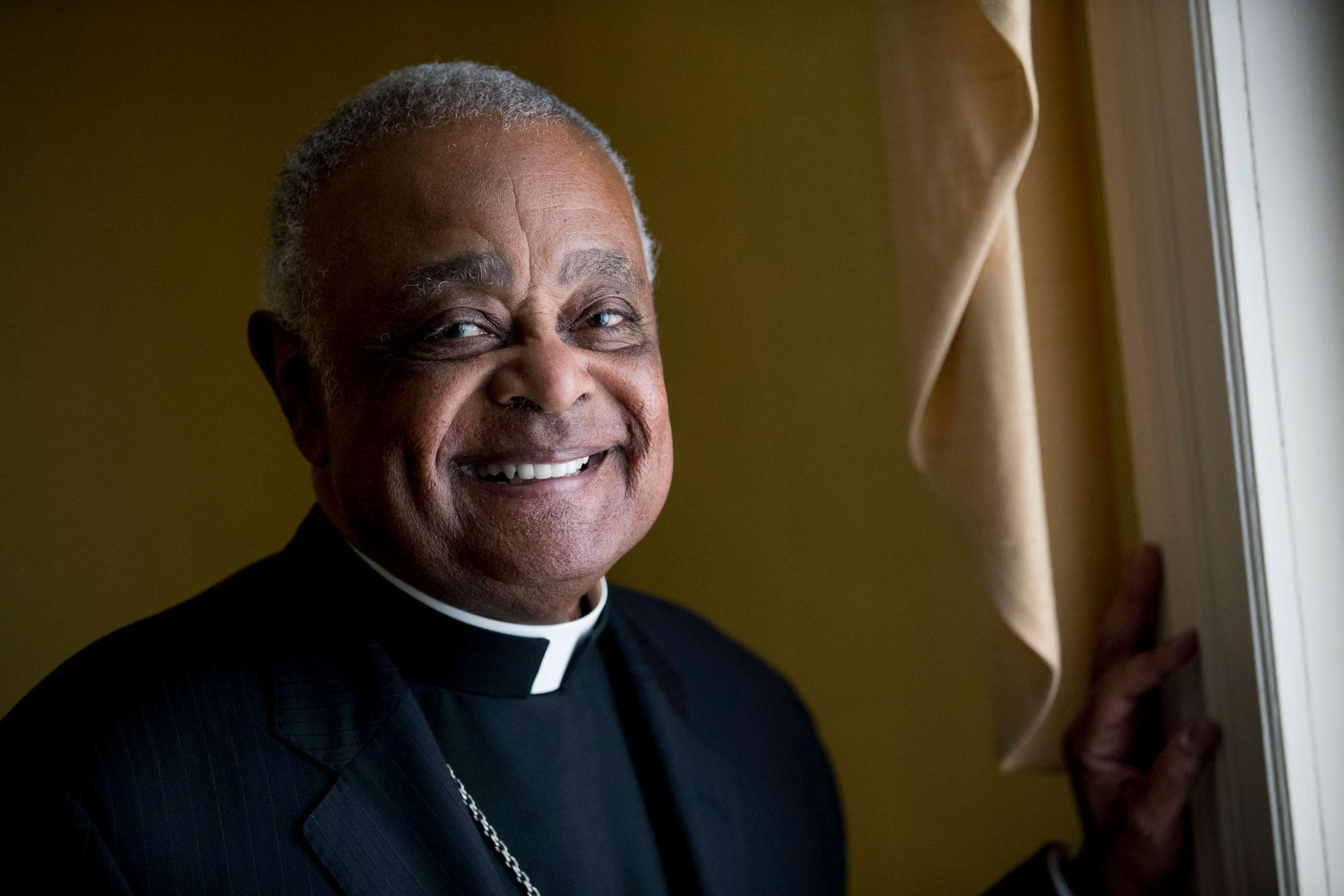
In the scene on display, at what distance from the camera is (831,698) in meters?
2.04

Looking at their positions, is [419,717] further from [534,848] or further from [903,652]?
[903,652]

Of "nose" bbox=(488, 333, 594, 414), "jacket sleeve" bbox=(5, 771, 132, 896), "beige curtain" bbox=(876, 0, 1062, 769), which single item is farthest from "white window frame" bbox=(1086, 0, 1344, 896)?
"jacket sleeve" bbox=(5, 771, 132, 896)

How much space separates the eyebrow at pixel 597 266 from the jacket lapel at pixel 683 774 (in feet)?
1.62

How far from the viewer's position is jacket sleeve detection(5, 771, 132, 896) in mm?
978

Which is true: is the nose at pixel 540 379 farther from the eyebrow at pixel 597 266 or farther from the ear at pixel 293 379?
the ear at pixel 293 379

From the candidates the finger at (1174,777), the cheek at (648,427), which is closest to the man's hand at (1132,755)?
the finger at (1174,777)

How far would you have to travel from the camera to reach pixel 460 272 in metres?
1.07

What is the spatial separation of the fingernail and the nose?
2.32ft

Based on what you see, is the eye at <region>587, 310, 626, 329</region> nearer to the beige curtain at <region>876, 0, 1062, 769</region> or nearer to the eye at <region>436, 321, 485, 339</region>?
the eye at <region>436, 321, 485, 339</region>

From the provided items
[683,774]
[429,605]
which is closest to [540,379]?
[429,605]

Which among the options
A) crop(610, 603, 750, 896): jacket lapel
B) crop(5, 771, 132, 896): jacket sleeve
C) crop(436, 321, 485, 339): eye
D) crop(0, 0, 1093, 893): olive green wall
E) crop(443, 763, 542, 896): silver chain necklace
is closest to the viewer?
crop(5, 771, 132, 896): jacket sleeve

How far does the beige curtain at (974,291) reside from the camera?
118 centimetres

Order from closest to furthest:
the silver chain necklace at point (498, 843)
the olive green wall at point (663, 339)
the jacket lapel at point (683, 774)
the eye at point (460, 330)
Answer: the eye at point (460, 330), the silver chain necklace at point (498, 843), the jacket lapel at point (683, 774), the olive green wall at point (663, 339)

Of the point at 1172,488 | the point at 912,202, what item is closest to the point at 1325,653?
the point at 1172,488
